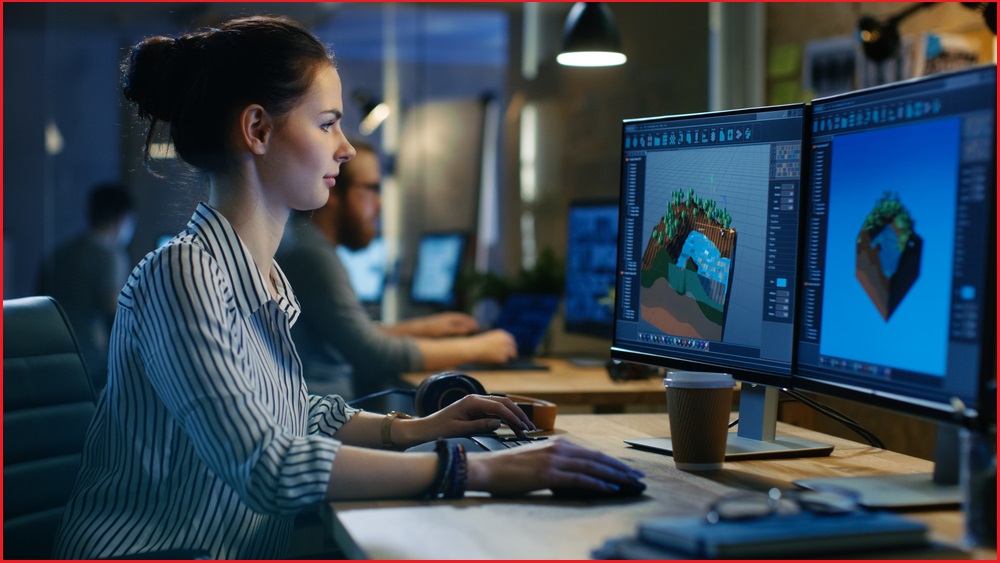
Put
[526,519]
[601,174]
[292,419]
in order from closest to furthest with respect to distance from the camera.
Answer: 1. [526,519]
2. [292,419]
3. [601,174]

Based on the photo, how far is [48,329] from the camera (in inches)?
64.1

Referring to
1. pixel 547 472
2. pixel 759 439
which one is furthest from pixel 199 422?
pixel 759 439

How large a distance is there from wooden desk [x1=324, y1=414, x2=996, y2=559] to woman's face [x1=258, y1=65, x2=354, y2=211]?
51cm

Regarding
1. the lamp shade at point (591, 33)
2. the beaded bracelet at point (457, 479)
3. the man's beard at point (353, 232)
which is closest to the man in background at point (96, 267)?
the man's beard at point (353, 232)

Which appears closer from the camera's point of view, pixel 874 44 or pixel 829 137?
pixel 829 137

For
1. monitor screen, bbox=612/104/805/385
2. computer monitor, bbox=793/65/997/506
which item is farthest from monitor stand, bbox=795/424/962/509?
monitor screen, bbox=612/104/805/385

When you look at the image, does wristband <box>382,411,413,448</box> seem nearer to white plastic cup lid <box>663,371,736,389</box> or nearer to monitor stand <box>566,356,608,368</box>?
A: white plastic cup lid <box>663,371,736,389</box>

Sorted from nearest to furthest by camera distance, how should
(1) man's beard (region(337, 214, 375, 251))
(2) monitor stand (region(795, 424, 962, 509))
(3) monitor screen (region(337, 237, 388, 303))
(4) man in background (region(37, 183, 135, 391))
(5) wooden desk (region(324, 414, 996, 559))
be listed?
(5) wooden desk (region(324, 414, 996, 559))
(2) monitor stand (region(795, 424, 962, 509))
(1) man's beard (region(337, 214, 375, 251))
(3) monitor screen (region(337, 237, 388, 303))
(4) man in background (region(37, 183, 135, 391))

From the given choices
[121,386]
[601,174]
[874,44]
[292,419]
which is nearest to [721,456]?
[292,419]

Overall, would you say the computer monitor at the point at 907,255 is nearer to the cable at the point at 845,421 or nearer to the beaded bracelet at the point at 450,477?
the cable at the point at 845,421

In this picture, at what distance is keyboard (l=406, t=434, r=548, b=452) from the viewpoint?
1.50 meters

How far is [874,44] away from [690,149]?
1.89 metres

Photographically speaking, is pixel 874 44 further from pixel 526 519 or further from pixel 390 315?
pixel 390 315

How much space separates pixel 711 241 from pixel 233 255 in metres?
0.71
